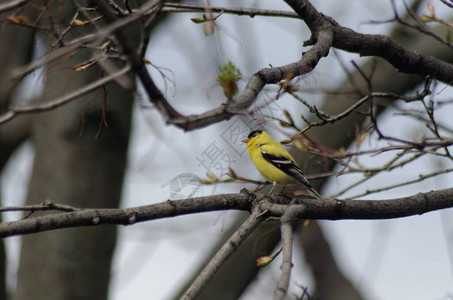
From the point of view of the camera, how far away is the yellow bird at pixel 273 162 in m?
4.77

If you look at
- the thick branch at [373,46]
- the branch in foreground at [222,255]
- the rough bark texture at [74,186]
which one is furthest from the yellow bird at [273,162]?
the branch in foreground at [222,255]

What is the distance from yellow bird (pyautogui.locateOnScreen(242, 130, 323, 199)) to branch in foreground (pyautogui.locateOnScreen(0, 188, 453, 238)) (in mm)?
1841

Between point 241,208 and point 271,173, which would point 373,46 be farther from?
point 271,173

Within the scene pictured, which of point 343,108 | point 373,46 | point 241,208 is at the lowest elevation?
point 241,208

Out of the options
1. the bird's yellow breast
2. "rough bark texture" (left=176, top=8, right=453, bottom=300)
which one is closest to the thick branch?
the bird's yellow breast

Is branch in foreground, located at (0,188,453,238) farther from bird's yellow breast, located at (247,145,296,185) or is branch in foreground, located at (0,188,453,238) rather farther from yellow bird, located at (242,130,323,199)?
bird's yellow breast, located at (247,145,296,185)

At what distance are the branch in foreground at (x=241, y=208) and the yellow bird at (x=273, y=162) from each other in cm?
184

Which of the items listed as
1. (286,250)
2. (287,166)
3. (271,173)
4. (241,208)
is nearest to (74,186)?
(271,173)

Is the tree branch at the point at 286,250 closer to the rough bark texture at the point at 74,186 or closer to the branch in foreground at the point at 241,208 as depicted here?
the branch in foreground at the point at 241,208

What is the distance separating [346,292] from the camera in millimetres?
8680

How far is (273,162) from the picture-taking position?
5.03 m

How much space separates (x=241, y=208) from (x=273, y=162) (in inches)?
99.7

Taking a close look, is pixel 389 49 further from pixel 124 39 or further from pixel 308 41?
pixel 124 39

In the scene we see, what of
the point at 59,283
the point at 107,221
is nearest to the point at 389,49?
the point at 107,221
